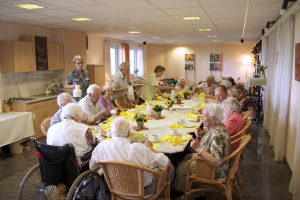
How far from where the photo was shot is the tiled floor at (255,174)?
328 centimetres

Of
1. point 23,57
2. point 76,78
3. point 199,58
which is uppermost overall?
point 199,58

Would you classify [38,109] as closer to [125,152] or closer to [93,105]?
[93,105]

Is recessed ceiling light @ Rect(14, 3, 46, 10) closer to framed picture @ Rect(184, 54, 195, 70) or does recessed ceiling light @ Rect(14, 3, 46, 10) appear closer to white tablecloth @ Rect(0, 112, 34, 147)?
white tablecloth @ Rect(0, 112, 34, 147)

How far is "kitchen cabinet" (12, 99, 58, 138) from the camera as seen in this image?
5.29 meters

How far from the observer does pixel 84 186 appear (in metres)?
2.37

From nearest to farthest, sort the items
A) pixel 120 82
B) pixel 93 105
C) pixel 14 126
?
pixel 93 105
pixel 14 126
pixel 120 82

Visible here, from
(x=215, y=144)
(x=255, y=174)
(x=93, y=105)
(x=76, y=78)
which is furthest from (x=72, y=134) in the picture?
(x=76, y=78)

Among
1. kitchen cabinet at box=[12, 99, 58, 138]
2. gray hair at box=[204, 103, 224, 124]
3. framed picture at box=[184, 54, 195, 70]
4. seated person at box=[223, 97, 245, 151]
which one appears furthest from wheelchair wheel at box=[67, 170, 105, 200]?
framed picture at box=[184, 54, 195, 70]

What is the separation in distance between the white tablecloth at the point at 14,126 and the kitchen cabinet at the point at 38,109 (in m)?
0.29

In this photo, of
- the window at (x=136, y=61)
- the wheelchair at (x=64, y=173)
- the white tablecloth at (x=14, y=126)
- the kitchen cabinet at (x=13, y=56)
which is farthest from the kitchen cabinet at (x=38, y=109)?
the window at (x=136, y=61)

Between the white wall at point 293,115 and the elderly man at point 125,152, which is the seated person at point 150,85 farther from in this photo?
the elderly man at point 125,152

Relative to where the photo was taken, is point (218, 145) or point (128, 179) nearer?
point (128, 179)

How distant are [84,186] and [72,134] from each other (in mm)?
479

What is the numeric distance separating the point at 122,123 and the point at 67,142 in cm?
61
